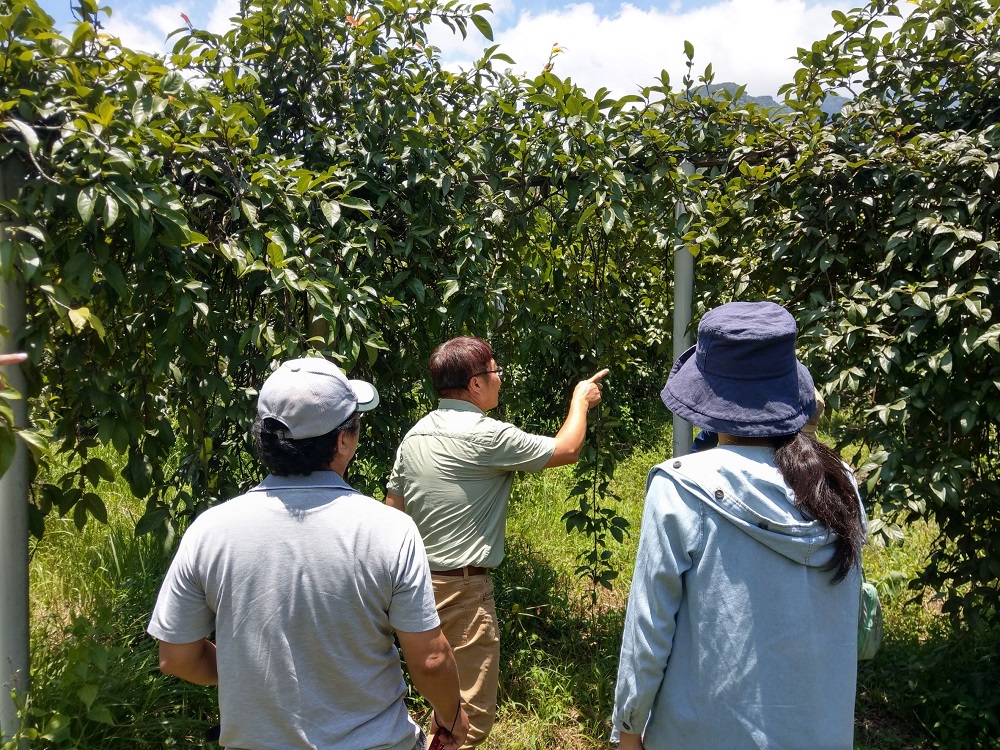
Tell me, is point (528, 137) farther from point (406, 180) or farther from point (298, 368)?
point (298, 368)

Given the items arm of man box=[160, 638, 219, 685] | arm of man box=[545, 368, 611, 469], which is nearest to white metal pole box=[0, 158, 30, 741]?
arm of man box=[160, 638, 219, 685]

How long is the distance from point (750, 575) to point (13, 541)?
1935 mm

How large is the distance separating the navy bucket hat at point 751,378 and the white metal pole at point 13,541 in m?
1.74

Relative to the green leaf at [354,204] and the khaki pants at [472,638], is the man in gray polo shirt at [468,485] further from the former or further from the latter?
the green leaf at [354,204]

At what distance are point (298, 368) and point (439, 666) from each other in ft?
2.20

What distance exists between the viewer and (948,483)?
231 cm

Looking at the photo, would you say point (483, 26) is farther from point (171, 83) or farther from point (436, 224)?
point (171, 83)

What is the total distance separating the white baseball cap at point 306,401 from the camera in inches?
62.3

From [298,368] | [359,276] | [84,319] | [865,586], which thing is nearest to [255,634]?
[298,368]

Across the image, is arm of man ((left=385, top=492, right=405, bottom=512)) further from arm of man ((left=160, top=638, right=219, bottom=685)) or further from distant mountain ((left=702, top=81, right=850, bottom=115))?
distant mountain ((left=702, top=81, right=850, bottom=115))

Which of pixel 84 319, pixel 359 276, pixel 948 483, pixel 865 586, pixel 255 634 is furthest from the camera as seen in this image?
pixel 359 276

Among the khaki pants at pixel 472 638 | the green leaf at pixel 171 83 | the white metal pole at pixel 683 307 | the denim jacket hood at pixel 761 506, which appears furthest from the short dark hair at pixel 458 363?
the denim jacket hood at pixel 761 506

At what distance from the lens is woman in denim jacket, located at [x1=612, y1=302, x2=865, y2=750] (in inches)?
56.5

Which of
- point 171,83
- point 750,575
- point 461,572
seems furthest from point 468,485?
point 171,83
